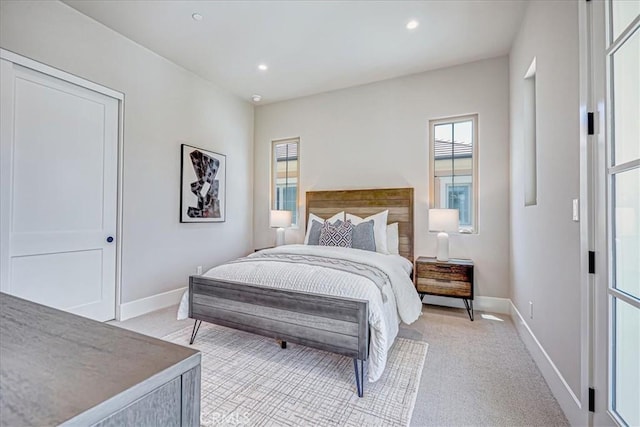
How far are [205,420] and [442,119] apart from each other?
3.94 m

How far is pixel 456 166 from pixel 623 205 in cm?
264

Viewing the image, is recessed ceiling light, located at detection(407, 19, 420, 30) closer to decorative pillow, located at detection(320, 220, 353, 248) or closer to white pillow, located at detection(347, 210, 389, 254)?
white pillow, located at detection(347, 210, 389, 254)

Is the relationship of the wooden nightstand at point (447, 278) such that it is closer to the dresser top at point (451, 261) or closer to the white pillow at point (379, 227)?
the dresser top at point (451, 261)

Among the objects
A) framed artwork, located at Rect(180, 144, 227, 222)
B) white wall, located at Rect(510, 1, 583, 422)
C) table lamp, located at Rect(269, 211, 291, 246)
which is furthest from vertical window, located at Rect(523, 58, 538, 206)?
framed artwork, located at Rect(180, 144, 227, 222)

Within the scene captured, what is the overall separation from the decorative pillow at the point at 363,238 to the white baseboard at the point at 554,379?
1609 mm

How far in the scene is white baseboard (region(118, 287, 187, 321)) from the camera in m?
3.20

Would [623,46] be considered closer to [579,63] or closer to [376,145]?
[579,63]

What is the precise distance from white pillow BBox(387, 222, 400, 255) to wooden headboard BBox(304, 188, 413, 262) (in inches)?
3.2

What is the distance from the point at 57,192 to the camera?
8.84ft

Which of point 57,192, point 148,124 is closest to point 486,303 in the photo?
point 148,124

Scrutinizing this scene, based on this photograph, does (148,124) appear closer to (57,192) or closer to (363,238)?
(57,192)

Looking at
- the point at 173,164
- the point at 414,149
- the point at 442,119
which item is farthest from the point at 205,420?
the point at 442,119

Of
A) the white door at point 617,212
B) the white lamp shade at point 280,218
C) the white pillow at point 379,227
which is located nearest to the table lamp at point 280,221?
the white lamp shade at point 280,218

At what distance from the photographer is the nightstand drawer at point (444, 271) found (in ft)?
10.7
